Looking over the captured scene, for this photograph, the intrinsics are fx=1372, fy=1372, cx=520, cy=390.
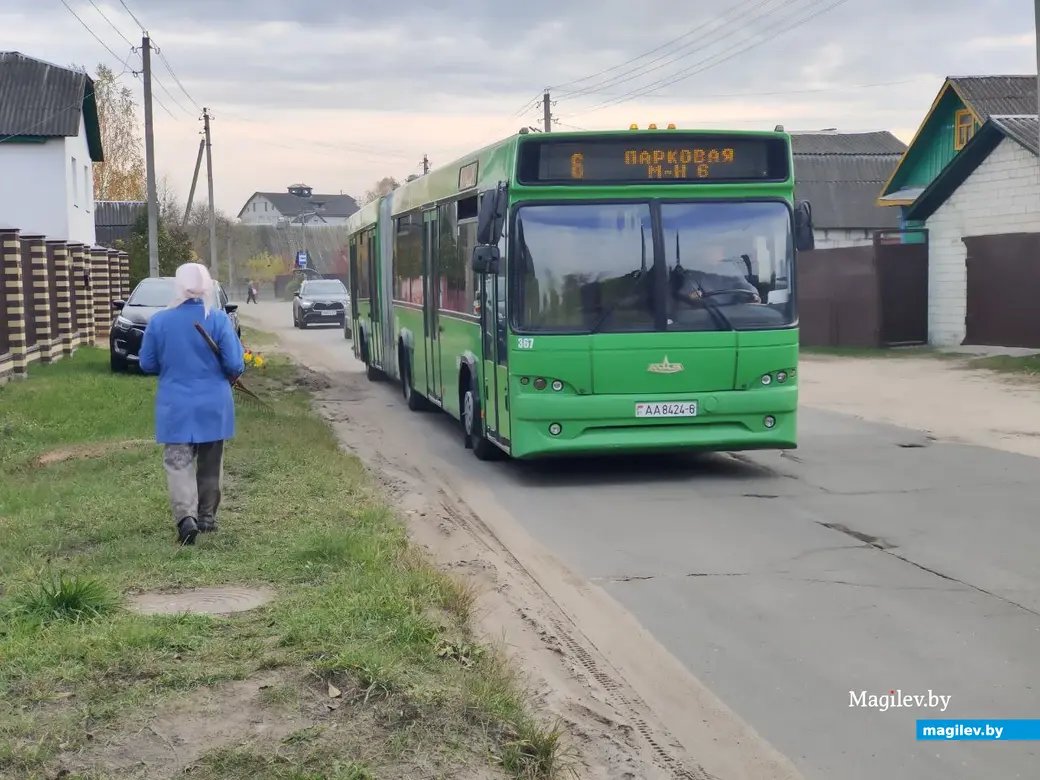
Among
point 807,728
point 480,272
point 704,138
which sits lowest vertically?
point 807,728

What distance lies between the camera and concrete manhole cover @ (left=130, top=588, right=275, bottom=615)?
21.4 ft

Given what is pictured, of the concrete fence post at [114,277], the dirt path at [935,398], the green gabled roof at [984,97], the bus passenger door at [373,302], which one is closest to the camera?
the dirt path at [935,398]

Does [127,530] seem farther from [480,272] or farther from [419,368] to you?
[419,368]

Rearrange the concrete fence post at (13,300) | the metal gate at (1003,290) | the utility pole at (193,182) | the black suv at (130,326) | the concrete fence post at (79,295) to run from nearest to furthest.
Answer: the concrete fence post at (13,300) → the black suv at (130,326) → the metal gate at (1003,290) → the concrete fence post at (79,295) → the utility pole at (193,182)

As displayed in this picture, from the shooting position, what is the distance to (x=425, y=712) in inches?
194

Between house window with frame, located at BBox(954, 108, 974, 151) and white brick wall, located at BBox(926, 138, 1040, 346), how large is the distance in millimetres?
7995

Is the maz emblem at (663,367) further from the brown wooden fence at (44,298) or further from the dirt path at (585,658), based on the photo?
the brown wooden fence at (44,298)

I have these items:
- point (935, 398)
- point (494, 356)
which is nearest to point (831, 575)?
point (494, 356)

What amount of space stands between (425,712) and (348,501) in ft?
15.9

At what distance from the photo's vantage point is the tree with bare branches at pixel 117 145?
82.6 meters

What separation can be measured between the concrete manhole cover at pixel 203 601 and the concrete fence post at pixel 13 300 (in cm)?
1476

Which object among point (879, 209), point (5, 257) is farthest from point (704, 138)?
point (879, 209)

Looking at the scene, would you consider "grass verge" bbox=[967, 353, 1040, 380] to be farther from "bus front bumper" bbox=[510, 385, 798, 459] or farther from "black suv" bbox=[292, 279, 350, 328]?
"black suv" bbox=[292, 279, 350, 328]

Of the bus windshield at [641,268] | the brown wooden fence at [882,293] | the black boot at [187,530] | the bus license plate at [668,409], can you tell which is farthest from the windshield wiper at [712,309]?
the brown wooden fence at [882,293]
